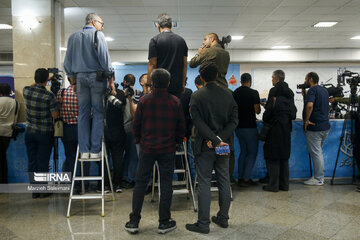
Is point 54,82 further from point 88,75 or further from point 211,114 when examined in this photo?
point 211,114

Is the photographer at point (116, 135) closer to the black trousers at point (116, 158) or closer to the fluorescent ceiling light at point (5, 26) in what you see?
the black trousers at point (116, 158)

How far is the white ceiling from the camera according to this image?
247 inches

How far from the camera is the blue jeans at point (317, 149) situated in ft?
14.3

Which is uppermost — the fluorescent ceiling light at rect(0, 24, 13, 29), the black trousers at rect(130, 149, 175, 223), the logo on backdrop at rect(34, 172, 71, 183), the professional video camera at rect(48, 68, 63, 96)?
the fluorescent ceiling light at rect(0, 24, 13, 29)

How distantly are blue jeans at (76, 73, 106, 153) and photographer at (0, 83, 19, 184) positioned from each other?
172 centimetres

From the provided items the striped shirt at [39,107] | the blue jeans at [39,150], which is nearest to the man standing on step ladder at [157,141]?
the striped shirt at [39,107]

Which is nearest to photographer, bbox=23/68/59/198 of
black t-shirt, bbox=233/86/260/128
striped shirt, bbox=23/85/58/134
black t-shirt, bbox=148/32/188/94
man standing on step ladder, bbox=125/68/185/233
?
striped shirt, bbox=23/85/58/134

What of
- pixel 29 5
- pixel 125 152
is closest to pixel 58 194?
pixel 125 152

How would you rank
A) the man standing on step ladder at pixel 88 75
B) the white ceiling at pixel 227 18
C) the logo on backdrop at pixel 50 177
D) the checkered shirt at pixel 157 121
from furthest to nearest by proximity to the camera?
the white ceiling at pixel 227 18 → the logo on backdrop at pixel 50 177 → the man standing on step ladder at pixel 88 75 → the checkered shirt at pixel 157 121

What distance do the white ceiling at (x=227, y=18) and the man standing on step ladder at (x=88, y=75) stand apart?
3435 mm

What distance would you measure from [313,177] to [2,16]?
7554mm

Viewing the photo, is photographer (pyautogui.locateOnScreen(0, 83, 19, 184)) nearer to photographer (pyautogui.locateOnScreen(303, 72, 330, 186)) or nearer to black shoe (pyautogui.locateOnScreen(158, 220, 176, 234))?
black shoe (pyautogui.locateOnScreen(158, 220, 176, 234))

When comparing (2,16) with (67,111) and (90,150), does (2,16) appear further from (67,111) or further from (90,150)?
(90,150)

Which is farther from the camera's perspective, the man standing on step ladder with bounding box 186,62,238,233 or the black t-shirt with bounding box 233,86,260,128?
the black t-shirt with bounding box 233,86,260,128
